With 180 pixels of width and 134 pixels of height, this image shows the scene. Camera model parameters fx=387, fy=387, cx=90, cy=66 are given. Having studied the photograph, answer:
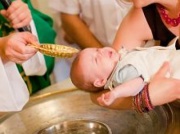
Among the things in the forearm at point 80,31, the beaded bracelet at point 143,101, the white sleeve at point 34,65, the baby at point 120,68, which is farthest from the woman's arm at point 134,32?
the forearm at point 80,31

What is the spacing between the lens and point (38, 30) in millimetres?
1290

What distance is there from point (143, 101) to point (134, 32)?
27 cm

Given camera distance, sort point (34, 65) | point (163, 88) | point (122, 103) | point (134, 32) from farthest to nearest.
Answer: point (34, 65) → point (134, 32) → point (122, 103) → point (163, 88)

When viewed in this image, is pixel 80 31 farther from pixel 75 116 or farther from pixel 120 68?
pixel 120 68

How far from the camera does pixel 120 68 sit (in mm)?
757

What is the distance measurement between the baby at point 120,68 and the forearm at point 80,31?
61 centimetres

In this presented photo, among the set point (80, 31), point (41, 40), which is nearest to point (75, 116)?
point (41, 40)

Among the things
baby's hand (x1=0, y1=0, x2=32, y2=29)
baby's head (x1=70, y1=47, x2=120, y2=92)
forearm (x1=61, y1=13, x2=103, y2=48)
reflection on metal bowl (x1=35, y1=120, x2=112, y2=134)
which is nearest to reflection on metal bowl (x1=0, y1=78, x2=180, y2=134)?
reflection on metal bowl (x1=35, y1=120, x2=112, y2=134)

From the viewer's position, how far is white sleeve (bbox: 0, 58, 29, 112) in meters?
0.97

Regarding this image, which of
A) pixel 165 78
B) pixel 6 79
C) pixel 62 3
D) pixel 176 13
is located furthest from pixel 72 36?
pixel 165 78

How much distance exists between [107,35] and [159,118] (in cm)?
64

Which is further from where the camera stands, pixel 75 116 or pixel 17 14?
pixel 17 14

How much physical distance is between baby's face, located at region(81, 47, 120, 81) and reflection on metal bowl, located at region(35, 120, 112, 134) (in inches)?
5.2

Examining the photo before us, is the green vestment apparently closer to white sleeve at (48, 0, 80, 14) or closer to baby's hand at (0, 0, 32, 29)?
white sleeve at (48, 0, 80, 14)
